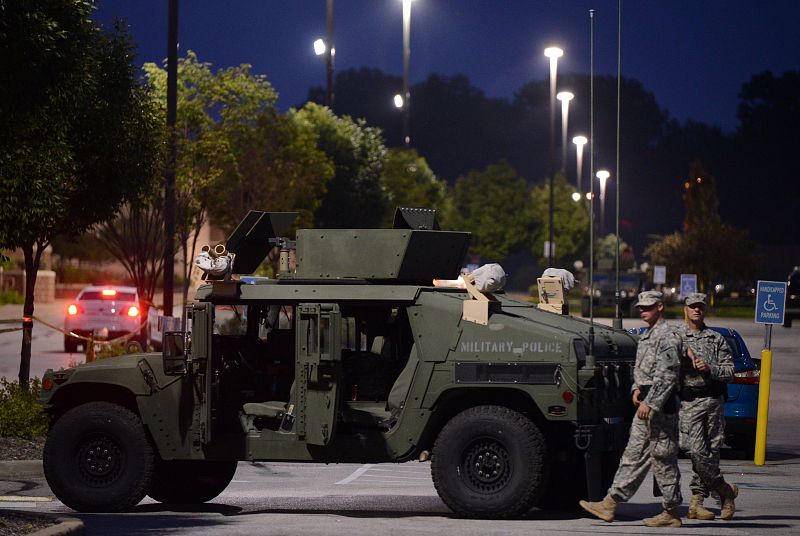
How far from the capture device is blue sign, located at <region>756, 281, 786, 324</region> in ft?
58.1

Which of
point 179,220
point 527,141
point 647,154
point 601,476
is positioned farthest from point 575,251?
point 601,476

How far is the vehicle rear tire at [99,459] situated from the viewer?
1216 centimetres

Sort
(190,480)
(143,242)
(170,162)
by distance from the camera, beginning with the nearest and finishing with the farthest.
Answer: (190,480) < (170,162) < (143,242)

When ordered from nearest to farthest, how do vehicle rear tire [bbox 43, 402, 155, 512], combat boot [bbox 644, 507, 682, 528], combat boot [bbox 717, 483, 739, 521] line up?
combat boot [bbox 644, 507, 682, 528]
combat boot [bbox 717, 483, 739, 521]
vehicle rear tire [bbox 43, 402, 155, 512]

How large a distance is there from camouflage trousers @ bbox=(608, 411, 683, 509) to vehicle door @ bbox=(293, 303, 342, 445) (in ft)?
7.46

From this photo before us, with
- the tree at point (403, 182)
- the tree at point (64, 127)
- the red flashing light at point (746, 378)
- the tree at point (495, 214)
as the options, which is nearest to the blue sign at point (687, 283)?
the tree at point (403, 182)

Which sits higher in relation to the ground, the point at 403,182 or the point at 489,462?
the point at 403,182

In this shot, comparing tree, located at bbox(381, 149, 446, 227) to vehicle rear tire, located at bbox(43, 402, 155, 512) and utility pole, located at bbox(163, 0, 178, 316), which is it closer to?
utility pole, located at bbox(163, 0, 178, 316)

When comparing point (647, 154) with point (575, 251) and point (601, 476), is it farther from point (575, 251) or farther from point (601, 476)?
point (601, 476)

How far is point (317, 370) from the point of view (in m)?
11.7

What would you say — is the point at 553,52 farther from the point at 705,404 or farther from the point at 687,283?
the point at 705,404

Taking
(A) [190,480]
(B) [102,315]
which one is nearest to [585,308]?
(B) [102,315]

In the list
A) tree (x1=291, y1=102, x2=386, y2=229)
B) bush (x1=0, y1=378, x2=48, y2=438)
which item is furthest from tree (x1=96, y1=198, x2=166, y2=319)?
tree (x1=291, y1=102, x2=386, y2=229)

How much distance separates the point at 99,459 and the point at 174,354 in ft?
3.68
